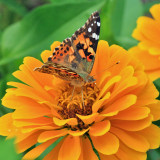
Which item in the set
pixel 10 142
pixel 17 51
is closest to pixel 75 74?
pixel 10 142

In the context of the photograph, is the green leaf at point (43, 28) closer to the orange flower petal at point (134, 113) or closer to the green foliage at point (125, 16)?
the green foliage at point (125, 16)

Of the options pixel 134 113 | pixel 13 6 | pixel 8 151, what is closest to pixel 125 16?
pixel 13 6

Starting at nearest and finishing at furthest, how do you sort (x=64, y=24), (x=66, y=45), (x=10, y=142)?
A: 1. (x=10, y=142)
2. (x=66, y=45)
3. (x=64, y=24)

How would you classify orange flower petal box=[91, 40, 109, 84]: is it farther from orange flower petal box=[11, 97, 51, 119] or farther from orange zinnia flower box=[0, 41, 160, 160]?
orange flower petal box=[11, 97, 51, 119]

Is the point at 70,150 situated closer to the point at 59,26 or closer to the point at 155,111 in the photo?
the point at 155,111

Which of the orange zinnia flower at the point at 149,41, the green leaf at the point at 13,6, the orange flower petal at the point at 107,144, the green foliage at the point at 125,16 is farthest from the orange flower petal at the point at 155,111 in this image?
the green leaf at the point at 13,6

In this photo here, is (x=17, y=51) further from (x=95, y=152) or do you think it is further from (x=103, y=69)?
(x=95, y=152)

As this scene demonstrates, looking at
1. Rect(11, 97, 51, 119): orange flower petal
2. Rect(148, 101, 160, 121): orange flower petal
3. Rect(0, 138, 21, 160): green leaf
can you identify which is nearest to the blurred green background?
Rect(148, 101, 160, 121): orange flower petal
